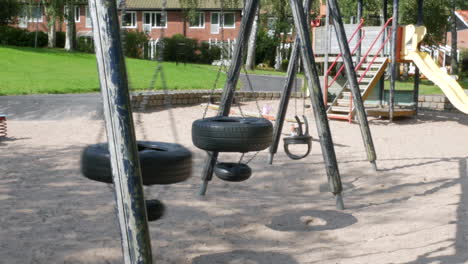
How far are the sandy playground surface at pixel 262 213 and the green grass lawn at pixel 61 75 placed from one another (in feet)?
27.5

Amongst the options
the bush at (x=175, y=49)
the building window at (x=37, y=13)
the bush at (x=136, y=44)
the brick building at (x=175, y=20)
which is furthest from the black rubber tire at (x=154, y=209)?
the brick building at (x=175, y=20)

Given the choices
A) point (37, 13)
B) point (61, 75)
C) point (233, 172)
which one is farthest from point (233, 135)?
point (37, 13)

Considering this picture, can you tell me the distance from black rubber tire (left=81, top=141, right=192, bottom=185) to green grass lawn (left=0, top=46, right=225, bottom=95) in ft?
40.1

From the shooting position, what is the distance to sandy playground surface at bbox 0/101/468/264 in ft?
14.8

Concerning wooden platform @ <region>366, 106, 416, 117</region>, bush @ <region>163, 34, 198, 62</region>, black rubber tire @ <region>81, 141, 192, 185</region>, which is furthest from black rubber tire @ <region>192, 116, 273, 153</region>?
bush @ <region>163, 34, 198, 62</region>

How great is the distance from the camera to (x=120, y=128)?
2.49m

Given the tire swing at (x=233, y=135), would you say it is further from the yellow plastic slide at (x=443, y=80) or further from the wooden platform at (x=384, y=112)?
the wooden platform at (x=384, y=112)

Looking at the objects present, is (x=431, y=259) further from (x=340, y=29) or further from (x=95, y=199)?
(x=340, y=29)

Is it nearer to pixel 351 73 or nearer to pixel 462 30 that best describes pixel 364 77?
pixel 351 73

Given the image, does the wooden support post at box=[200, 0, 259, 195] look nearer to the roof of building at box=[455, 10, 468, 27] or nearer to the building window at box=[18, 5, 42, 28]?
the building window at box=[18, 5, 42, 28]

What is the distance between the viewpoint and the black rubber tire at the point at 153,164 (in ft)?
10.8

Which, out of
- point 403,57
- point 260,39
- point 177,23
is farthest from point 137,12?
point 403,57

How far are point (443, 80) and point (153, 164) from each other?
12543 millimetres

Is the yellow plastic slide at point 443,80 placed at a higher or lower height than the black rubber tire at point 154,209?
higher
